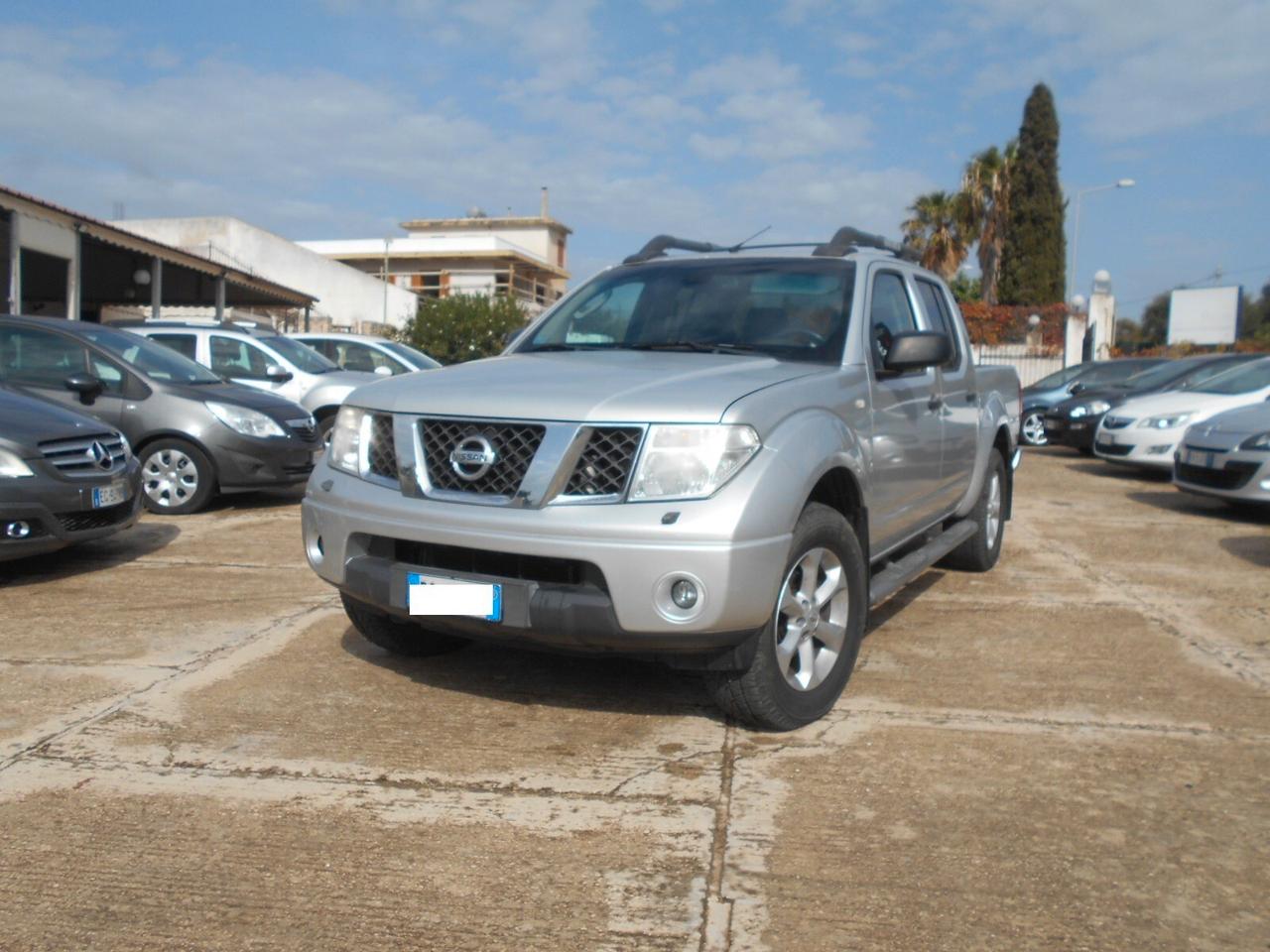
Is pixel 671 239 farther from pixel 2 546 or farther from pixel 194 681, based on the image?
pixel 2 546

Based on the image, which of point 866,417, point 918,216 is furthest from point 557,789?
point 918,216

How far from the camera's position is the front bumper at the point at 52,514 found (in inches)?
234

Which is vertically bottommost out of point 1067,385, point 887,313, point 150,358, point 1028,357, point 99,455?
point 99,455

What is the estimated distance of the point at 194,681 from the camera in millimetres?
4410

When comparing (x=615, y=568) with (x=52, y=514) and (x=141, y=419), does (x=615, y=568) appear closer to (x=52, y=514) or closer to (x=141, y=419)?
(x=52, y=514)

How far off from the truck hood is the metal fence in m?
26.7

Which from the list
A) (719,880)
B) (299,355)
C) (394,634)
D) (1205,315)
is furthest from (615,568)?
(1205,315)

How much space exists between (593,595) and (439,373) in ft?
4.08

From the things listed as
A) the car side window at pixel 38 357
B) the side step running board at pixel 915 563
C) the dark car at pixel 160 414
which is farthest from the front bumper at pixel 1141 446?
the car side window at pixel 38 357

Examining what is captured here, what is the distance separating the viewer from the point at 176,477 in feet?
29.1

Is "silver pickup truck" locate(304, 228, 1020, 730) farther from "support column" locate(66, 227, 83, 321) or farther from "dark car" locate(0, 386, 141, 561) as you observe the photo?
"support column" locate(66, 227, 83, 321)

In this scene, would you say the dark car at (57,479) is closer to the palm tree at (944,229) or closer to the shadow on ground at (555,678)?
the shadow on ground at (555,678)

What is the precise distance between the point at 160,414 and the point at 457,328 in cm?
2261

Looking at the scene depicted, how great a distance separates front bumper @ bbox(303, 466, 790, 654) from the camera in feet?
11.4
